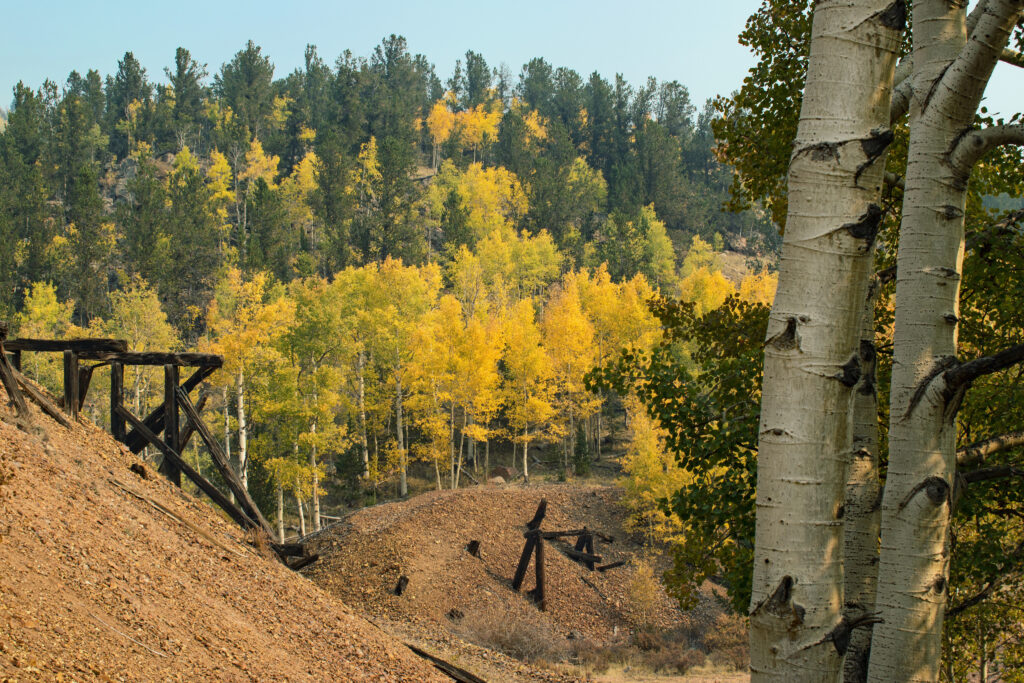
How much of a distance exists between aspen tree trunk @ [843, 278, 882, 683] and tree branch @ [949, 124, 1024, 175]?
2.99 ft

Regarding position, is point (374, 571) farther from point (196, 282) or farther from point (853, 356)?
point (196, 282)

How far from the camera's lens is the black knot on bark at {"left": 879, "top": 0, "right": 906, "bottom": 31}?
2113mm

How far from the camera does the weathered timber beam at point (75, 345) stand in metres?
11.1

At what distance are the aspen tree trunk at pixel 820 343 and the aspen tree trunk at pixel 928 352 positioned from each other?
6.52ft

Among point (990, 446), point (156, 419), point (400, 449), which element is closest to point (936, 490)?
point (990, 446)

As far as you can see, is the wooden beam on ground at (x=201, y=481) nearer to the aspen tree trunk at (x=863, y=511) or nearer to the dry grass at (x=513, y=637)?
the dry grass at (x=513, y=637)

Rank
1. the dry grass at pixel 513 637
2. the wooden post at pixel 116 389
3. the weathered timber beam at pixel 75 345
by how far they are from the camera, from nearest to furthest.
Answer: the weathered timber beam at pixel 75 345 → the wooden post at pixel 116 389 → the dry grass at pixel 513 637

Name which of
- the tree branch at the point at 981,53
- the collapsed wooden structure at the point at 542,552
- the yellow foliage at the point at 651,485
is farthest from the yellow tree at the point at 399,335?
the tree branch at the point at 981,53

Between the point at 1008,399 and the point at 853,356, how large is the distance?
184 inches

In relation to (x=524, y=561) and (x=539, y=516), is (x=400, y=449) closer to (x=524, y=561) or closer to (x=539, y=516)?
(x=539, y=516)

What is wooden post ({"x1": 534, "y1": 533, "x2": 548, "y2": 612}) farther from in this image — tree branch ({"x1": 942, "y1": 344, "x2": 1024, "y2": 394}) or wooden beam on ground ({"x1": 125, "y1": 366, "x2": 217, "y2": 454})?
tree branch ({"x1": 942, "y1": 344, "x2": 1024, "y2": 394})

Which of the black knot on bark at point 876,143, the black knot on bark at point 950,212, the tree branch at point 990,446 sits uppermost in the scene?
the black knot on bark at point 950,212

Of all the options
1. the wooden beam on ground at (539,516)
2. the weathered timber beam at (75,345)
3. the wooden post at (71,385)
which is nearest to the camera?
the wooden post at (71,385)

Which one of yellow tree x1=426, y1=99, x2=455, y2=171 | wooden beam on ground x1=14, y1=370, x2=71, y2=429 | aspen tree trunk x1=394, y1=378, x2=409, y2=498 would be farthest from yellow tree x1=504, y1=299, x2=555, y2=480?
yellow tree x1=426, y1=99, x2=455, y2=171
